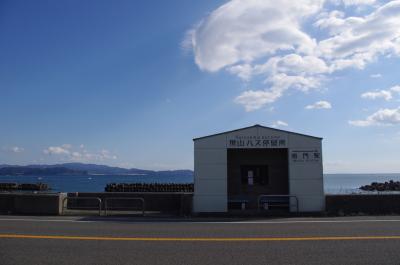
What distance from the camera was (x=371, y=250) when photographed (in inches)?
347

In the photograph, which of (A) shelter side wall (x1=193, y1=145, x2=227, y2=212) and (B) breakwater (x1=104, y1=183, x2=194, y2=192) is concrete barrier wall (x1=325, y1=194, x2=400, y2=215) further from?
(B) breakwater (x1=104, y1=183, x2=194, y2=192)

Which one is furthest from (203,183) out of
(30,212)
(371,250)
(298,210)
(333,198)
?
(371,250)

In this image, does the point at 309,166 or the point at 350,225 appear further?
the point at 309,166

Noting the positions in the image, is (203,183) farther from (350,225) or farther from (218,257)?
(218,257)

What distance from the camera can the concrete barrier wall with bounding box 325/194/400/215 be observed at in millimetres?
18516

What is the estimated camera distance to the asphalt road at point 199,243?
8.12 metres

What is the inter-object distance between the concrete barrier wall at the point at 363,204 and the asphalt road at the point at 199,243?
203 inches

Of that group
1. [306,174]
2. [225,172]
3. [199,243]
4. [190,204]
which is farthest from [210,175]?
[199,243]

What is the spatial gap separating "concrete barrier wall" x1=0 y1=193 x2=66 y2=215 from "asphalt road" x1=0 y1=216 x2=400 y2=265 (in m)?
4.85

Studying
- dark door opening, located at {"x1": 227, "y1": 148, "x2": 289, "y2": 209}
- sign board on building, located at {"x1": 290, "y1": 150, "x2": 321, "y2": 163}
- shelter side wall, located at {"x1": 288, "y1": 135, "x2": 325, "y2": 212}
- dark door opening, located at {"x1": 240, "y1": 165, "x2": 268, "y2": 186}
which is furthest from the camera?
dark door opening, located at {"x1": 240, "y1": 165, "x2": 268, "y2": 186}

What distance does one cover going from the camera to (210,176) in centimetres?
1925

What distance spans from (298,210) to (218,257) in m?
11.1

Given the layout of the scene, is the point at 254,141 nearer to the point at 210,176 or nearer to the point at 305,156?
the point at 305,156

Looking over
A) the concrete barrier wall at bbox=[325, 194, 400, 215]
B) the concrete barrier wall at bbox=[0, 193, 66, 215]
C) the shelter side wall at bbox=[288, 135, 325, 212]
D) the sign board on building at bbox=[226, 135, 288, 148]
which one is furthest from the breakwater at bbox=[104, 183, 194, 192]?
the concrete barrier wall at bbox=[325, 194, 400, 215]
